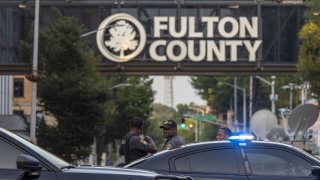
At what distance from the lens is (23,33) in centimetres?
3659

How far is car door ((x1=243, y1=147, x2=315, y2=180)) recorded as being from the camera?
30.8 ft

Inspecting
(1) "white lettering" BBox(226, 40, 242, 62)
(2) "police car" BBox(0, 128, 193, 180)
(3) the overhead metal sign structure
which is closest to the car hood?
(2) "police car" BBox(0, 128, 193, 180)

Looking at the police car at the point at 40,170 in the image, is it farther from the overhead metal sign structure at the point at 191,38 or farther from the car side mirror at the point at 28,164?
the overhead metal sign structure at the point at 191,38

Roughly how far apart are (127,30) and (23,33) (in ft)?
17.2

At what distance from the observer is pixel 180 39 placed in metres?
34.8

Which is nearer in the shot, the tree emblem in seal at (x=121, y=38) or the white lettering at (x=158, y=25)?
the tree emblem in seal at (x=121, y=38)

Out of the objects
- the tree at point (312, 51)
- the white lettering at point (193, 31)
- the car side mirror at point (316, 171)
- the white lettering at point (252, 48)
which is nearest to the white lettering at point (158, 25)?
the white lettering at point (193, 31)

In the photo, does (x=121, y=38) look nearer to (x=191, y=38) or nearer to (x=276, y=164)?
(x=191, y=38)

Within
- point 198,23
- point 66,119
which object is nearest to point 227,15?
point 198,23

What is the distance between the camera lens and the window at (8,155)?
22.0ft

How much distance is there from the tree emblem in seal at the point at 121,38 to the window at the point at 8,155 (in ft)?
91.5

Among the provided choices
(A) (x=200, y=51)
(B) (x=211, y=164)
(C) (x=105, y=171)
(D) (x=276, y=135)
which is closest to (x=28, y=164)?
(C) (x=105, y=171)

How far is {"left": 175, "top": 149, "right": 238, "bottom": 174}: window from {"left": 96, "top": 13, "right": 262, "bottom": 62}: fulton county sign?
25.1 metres

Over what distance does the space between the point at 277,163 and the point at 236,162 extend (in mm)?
495
